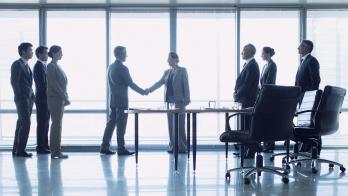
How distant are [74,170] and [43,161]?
0.94 metres

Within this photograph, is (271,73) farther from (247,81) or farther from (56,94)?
(56,94)

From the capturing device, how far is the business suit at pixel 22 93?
604 centimetres

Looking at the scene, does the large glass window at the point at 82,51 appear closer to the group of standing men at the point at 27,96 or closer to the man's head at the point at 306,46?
the group of standing men at the point at 27,96

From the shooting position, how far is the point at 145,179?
437 cm

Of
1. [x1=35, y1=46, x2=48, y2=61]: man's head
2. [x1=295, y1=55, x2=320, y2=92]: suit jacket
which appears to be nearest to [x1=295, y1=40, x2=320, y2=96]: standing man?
[x1=295, y1=55, x2=320, y2=92]: suit jacket

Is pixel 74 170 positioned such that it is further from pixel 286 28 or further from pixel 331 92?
pixel 286 28

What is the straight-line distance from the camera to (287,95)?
3.94 metres

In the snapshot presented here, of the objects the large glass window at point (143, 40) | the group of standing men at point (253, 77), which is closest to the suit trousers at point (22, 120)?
the large glass window at point (143, 40)

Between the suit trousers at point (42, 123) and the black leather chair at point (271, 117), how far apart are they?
11.3 ft

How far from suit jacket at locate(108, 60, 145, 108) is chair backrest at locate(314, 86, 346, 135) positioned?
268 cm

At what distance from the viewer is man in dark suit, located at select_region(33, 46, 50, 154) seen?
20.5ft

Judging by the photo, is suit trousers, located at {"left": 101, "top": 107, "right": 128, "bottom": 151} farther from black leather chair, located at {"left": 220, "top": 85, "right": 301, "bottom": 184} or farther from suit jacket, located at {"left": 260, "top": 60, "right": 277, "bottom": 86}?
black leather chair, located at {"left": 220, "top": 85, "right": 301, "bottom": 184}

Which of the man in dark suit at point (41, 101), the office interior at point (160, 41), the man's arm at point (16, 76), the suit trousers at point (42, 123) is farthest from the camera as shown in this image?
the office interior at point (160, 41)

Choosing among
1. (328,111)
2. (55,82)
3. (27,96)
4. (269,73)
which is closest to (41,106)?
(27,96)
